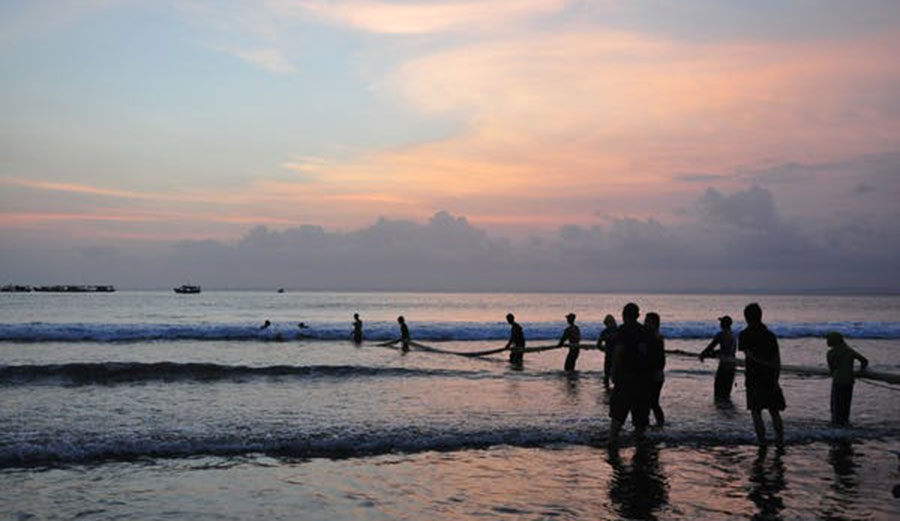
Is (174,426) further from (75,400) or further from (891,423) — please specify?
(891,423)

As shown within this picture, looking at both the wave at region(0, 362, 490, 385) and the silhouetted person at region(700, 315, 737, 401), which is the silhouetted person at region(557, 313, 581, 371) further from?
the silhouetted person at region(700, 315, 737, 401)

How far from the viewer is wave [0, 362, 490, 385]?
19.3m

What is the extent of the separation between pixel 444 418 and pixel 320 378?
25.8 feet

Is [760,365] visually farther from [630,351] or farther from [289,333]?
[289,333]

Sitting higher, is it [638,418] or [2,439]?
[638,418]

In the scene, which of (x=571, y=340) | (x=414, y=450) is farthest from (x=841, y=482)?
(x=571, y=340)

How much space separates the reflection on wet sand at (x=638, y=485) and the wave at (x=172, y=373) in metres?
10.7

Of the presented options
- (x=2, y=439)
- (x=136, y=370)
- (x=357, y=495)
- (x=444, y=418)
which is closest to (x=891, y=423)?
(x=444, y=418)

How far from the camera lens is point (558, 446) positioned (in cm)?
1031

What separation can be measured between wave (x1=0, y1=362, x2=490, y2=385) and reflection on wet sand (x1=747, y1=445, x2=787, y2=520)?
36.3ft

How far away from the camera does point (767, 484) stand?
810 centimetres

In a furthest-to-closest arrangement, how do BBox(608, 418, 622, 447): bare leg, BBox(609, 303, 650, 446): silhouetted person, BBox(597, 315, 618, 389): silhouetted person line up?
BBox(597, 315, 618, 389): silhouetted person < BBox(608, 418, 622, 447): bare leg < BBox(609, 303, 650, 446): silhouetted person

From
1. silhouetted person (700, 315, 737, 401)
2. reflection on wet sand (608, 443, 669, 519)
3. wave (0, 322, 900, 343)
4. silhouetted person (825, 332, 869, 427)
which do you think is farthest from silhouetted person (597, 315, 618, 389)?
wave (0, 322, 900, 343)

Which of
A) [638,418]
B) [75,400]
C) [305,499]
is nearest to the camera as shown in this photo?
[305,499]
